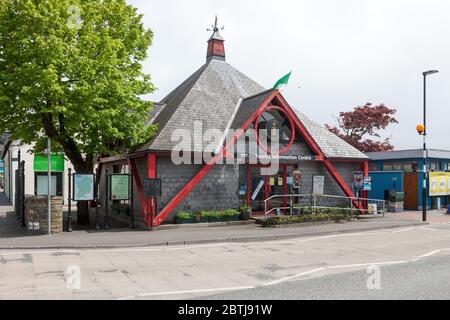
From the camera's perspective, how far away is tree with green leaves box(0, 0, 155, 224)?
14695 mm

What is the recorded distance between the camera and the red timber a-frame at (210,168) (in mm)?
16656

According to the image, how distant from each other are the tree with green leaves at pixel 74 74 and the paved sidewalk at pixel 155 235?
3.39 m

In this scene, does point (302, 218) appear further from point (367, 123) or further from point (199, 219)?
point (367, 123)

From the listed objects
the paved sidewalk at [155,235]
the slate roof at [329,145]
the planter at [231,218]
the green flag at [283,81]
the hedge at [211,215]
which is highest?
the green flag at [283,81]

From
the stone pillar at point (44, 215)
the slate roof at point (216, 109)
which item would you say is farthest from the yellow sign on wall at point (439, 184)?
the stone pillar at point (44, 215)

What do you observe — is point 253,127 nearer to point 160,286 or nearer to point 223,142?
point 223,142

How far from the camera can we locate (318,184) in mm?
20891

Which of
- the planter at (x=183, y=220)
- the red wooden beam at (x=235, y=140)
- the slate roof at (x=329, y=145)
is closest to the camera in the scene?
the red wooden beam at (x=235, y=140)

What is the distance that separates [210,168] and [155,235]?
14.3ft

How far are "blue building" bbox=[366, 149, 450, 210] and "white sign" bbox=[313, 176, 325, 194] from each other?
870 centimetres

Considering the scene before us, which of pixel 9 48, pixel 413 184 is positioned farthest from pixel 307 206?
pixel 9 48

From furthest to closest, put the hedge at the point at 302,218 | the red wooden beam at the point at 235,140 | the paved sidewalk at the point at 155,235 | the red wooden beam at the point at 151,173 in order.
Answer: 1. the hedge at the point at 302,218
2. the red wooden beam at the point at 235,140
3. the red wooden beam at the point at 151,173
4. the paved sidewalk at the point at 155,235

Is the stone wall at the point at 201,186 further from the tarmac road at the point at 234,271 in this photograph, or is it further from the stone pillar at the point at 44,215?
the tarmac road at the point at 234,271
